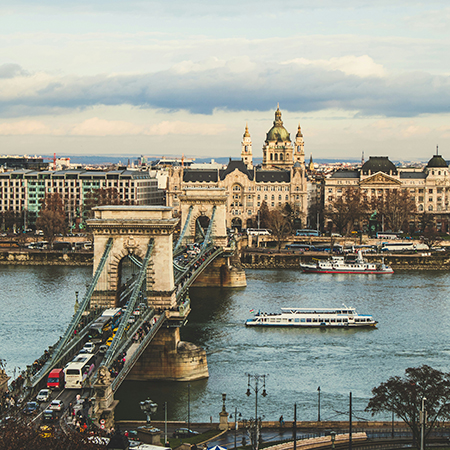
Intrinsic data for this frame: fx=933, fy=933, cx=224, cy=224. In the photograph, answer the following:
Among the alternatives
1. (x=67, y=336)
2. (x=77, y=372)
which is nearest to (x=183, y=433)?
(x=77, y=372)

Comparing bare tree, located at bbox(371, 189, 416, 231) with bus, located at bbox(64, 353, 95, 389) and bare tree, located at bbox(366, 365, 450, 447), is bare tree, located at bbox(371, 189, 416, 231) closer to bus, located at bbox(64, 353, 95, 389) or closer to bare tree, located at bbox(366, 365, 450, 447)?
bare tree, located at bbox(366, 365, 450, 447)

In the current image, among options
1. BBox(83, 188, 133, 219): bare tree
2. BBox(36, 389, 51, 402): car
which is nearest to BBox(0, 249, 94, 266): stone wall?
BBox(83, 188, 133, 219): bare tree

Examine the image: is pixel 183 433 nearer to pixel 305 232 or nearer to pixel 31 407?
pixel 31 407

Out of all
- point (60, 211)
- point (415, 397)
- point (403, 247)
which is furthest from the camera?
point (60, 211)

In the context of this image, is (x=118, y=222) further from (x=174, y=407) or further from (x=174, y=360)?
(x=174, y=407)

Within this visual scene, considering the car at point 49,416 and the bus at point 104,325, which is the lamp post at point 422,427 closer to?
the car at point 49,416

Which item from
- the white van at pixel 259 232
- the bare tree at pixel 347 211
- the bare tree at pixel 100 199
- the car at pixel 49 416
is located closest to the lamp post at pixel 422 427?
the car at pixel 49 416
